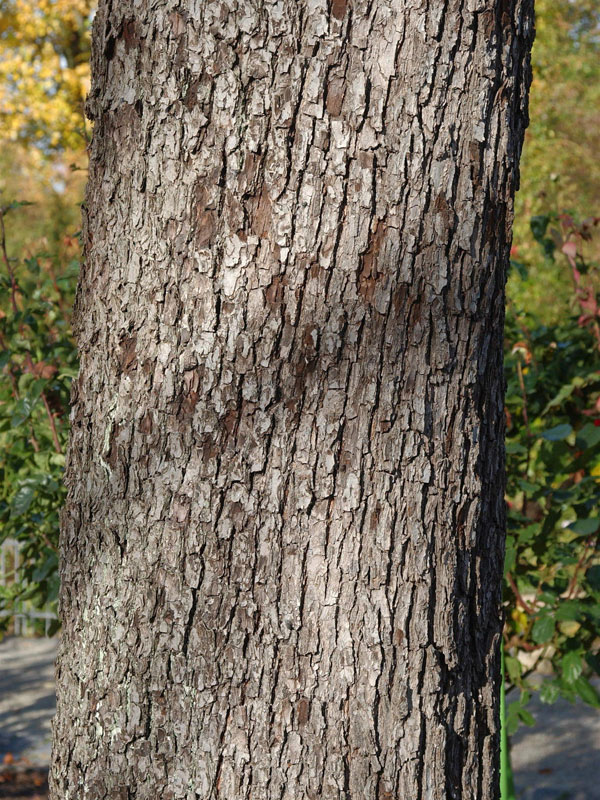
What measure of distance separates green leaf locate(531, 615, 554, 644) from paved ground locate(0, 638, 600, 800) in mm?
1789

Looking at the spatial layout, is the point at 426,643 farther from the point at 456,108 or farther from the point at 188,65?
the point at 188,65

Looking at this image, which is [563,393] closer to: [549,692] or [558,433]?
[558,433]

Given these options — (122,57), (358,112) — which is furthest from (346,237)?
(122,57)

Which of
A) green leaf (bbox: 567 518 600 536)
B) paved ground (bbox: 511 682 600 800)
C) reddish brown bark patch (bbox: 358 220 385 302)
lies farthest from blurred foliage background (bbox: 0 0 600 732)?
reddish brown bark patch (bbox: 358 220 385 302)

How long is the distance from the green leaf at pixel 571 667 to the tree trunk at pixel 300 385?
1300 millimetres

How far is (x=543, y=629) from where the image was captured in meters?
2.46

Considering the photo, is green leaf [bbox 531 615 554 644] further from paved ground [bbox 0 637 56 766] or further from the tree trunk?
paved ground [bbox 0 637 56 766]

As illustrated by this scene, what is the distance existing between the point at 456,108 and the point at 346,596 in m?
0.73

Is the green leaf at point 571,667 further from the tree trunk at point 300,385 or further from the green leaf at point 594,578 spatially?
the tree trunk at point 300,385

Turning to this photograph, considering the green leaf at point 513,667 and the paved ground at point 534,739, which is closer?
the green leaf at point 513,667

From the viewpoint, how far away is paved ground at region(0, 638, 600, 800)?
4016 millimetres

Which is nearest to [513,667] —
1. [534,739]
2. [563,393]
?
[563,393]

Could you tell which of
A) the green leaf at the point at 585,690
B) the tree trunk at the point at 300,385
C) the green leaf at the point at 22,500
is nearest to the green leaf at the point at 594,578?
the green leaf at the point at 585,690

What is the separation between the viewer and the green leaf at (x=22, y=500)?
8.73ft
